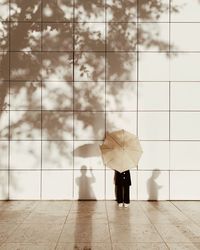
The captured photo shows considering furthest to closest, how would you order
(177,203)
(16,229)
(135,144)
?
(177,203) < (135,144) < (16,229)

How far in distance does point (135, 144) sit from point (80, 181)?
5.57 feet

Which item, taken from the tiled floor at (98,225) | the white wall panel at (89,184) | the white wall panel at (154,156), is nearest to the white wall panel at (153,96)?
the white wall panel at (154,156)

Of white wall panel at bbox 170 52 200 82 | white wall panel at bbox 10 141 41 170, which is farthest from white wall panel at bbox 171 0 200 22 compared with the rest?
white wall panel at bbox 10 141 41 170

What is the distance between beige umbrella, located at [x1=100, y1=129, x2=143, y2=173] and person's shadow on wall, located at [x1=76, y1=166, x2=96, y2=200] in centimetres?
123

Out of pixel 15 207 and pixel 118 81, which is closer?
pixel 15 207

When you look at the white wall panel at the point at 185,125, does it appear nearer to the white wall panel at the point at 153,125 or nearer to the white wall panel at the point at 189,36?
the white wall panel at the point at 153,125

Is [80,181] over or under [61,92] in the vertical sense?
under

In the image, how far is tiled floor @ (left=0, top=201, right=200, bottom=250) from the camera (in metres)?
5.07

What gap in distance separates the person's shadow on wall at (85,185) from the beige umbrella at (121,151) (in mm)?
1229

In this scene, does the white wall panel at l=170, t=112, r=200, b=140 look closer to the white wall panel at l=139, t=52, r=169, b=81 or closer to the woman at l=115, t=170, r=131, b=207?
the white wall panel at l=139, t=52, r=169, b=81

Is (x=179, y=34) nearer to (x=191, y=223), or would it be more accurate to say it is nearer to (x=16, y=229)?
(x=191, y=223)

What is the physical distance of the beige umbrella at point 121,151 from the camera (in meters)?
7.08

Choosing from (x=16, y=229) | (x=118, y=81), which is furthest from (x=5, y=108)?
(x=16, y=229)

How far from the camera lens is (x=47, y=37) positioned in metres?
8.30
